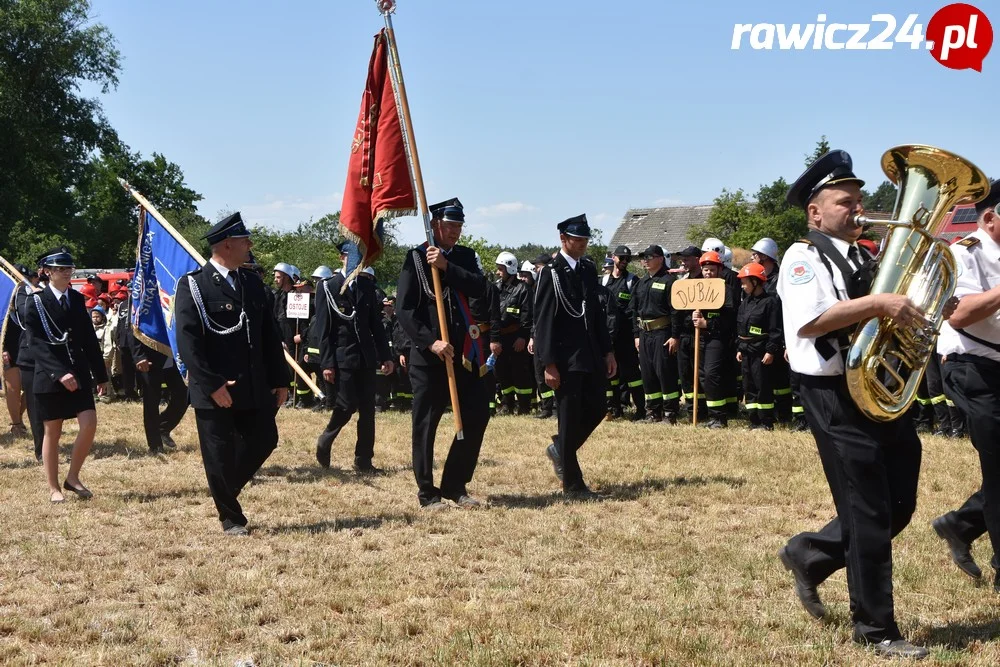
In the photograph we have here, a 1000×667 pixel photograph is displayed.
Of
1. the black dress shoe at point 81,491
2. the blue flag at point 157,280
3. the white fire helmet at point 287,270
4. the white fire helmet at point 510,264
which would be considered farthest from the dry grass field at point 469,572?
the white fire helmet at point 287,270

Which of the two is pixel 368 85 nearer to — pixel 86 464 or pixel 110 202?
pixel 86 464

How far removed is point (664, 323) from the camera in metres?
13.9

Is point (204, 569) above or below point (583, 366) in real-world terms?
below

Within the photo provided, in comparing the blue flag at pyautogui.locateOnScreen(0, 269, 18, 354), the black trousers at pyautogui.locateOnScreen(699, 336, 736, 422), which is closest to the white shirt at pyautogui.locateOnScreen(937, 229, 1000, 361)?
the black trousers at pyautogui.locateOnScreen(699, 336, 736, 422)

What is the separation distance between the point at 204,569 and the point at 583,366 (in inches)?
137

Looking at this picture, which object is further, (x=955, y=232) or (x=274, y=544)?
(x=955, y=232)

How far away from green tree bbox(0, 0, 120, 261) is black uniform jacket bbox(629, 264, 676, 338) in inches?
1345

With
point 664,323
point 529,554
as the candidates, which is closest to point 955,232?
point 664,323

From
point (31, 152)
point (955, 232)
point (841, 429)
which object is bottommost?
point (841, 429)

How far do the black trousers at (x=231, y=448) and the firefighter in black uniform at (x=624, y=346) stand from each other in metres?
7.60

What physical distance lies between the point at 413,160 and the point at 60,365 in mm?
3592

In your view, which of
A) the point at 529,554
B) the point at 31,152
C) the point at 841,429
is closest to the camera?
the point at 841,429

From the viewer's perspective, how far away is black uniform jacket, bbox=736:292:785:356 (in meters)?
12.2

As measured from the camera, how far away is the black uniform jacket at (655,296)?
1380cm
